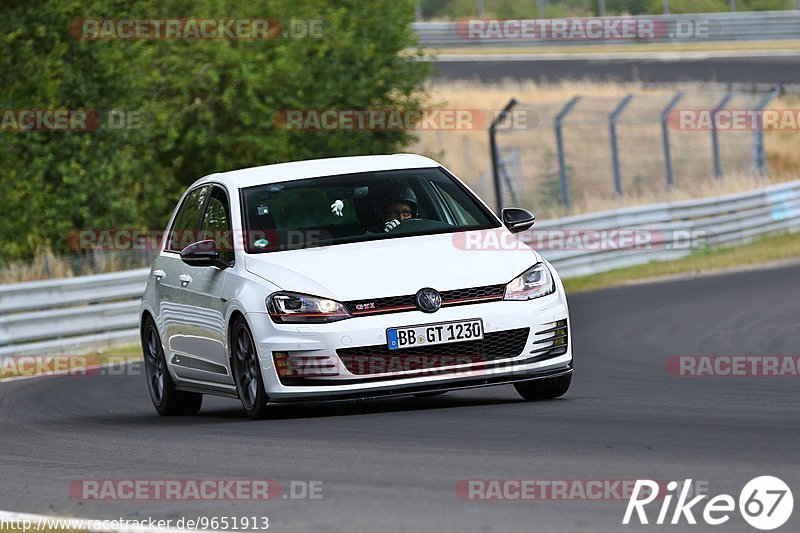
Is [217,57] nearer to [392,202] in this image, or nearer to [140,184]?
[140,184]

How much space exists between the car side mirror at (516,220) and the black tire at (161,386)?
2.66m

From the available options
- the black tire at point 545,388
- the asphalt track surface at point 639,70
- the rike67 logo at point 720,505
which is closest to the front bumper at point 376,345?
the black tire at point 545,388

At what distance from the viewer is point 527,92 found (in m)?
45.2

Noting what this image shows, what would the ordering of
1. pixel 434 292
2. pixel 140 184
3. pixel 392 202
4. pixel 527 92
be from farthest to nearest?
pixel 527 92, pixel 140 184, pixel 392 202, pixel 434 292

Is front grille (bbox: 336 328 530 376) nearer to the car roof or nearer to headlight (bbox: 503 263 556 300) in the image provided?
headlight (bbox: 503 263 556 300)

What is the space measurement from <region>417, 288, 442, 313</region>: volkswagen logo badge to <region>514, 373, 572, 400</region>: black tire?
114cm

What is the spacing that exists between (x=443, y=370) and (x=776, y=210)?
19.0m

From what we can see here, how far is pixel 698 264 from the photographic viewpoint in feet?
80.8

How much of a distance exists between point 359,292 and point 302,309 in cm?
35

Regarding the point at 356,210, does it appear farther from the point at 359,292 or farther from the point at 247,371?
the point at 247,371

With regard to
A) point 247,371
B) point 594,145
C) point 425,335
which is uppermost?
point 425,335

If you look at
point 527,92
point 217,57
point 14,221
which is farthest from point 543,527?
point 527,92

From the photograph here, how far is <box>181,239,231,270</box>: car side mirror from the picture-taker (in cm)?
1051

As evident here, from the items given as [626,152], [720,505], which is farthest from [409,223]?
[626,152]
